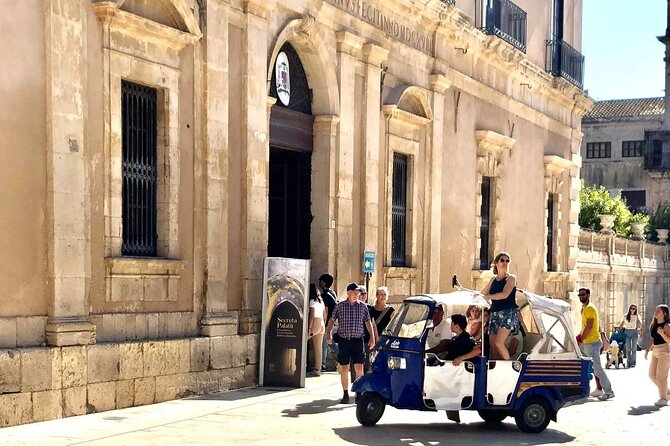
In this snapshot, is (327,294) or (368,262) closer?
(327,294)

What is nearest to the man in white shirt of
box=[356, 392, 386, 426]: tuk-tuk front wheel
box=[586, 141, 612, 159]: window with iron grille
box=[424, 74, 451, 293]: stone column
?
box=[356, 392, 386, 426]: tuk-tuk front wheel

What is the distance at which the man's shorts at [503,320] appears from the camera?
1216 cm

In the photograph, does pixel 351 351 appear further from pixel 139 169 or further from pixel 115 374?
pixel 139 169

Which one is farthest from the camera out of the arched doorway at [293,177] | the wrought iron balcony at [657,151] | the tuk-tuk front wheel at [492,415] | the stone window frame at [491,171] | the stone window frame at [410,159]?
the wrought iron balcony at [657,151]

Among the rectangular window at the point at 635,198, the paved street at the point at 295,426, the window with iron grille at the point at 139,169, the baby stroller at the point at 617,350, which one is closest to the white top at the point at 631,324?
the baby stroller at the point at 617,350

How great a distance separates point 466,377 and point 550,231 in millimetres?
18194

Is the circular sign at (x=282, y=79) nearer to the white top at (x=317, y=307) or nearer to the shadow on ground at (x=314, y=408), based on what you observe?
the white top at (x=317, y=307)

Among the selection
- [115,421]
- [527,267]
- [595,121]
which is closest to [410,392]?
[115,421]

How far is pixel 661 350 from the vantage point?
15.9 metres

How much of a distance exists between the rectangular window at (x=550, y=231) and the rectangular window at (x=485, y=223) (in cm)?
476

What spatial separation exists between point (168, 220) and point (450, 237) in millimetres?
9669

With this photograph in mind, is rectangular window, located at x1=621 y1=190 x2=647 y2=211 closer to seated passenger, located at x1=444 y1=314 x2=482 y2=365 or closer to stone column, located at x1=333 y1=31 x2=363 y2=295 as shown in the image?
stone column, located at x1=333 y1=31 x2=363 y2=295

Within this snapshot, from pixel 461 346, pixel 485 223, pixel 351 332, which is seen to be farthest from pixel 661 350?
pixel 485 223

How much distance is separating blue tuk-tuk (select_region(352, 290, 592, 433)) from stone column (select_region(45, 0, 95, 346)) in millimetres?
3200
